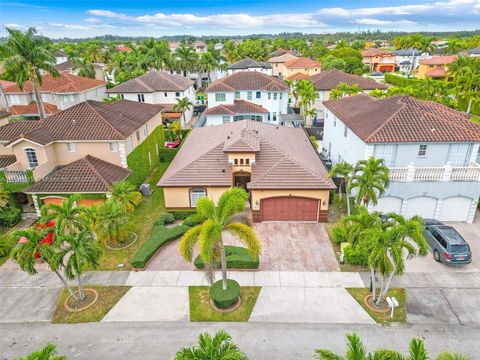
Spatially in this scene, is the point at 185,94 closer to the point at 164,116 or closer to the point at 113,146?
the point at 164,116

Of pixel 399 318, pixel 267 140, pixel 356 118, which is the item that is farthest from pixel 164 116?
pixel 399 318

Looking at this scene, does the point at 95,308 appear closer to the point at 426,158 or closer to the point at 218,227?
the point at 218,227

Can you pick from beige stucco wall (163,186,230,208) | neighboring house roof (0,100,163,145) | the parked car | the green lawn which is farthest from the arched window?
the parked car

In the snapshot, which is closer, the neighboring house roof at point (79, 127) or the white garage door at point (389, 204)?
the white garage door at point (389, 204)

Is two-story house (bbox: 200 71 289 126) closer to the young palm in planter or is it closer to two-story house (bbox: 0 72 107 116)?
two-story house (bbox: 0 72 107 116)

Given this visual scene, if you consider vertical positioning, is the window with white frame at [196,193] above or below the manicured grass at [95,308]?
above

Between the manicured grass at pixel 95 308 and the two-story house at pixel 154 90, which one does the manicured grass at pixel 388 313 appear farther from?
the two-story house at pixel 154 90

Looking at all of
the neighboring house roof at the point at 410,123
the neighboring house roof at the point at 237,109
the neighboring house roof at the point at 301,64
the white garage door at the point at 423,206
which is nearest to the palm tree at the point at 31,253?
the neighboring house roof at the point at 410,123
